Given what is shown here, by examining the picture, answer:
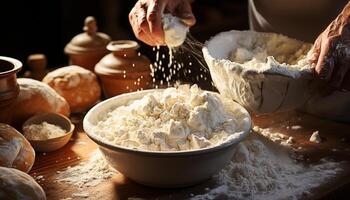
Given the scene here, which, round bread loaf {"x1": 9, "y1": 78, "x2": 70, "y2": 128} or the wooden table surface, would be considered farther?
round bread loaf {"x1": 9, "y1": 78, "x2": 70, "y2": 128}

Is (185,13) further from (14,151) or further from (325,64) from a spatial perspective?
(14,151)

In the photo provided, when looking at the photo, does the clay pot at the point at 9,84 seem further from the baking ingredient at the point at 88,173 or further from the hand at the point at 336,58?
the hand at the point at 336,58

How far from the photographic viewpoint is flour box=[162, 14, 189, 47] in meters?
1.20

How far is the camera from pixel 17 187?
904 mm

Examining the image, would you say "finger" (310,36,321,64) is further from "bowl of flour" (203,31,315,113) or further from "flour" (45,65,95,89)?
"flour" (45,65,95,89)

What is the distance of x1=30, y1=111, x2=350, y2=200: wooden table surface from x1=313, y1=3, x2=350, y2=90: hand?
176 millimetres

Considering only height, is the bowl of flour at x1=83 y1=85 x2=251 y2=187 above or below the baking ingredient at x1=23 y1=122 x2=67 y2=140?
above

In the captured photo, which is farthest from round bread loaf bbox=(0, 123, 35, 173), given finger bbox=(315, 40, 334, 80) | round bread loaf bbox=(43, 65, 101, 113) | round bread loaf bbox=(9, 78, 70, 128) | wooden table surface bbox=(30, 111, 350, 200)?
finger bbox=(315, 40, 334, 80)

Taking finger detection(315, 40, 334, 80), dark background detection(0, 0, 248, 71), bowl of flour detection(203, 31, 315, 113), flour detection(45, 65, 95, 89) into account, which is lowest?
dark background detection(0, 0, 248, 71)

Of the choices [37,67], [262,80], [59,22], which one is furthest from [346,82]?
[59,22]

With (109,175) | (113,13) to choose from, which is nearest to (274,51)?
(109,175)

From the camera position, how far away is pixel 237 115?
113 centimetres

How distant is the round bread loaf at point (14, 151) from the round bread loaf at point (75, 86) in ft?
1.04

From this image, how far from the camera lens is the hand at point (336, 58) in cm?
108
